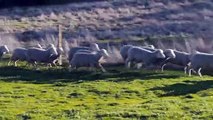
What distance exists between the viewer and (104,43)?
3881 centimetres

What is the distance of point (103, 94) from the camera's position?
2266 centimetres

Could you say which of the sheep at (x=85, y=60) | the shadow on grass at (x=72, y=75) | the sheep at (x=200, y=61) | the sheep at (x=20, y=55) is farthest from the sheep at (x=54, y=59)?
the sheep at (x=200, y=61)

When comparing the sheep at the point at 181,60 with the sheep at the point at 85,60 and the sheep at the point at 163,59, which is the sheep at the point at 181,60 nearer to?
the sheep at the point at 163,59

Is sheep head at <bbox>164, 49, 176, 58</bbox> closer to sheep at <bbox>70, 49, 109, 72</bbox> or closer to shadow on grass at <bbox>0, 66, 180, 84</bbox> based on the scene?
shadow on grass at <bbox>0, 66, 180, 84</bbox>

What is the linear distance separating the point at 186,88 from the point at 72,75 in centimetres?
565

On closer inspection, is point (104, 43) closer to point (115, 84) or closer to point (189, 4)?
point (115, 84)

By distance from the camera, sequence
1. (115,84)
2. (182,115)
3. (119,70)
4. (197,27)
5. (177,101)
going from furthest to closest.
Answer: (197,27)
(119,70)
(115,84)
(177,101)
(182,115)

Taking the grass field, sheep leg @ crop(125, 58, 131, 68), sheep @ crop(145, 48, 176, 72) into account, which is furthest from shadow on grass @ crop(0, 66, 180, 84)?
sheep @ crop(145, 48, 176, 72)

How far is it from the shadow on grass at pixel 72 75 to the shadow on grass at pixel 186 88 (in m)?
2.10

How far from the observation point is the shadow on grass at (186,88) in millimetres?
22688

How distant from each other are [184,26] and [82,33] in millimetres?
7792

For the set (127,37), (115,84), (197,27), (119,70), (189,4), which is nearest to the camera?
(115,84)

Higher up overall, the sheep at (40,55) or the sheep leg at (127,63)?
the sheep at (40,55)

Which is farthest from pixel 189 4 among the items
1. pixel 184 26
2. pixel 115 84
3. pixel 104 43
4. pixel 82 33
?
pixel 115 84
